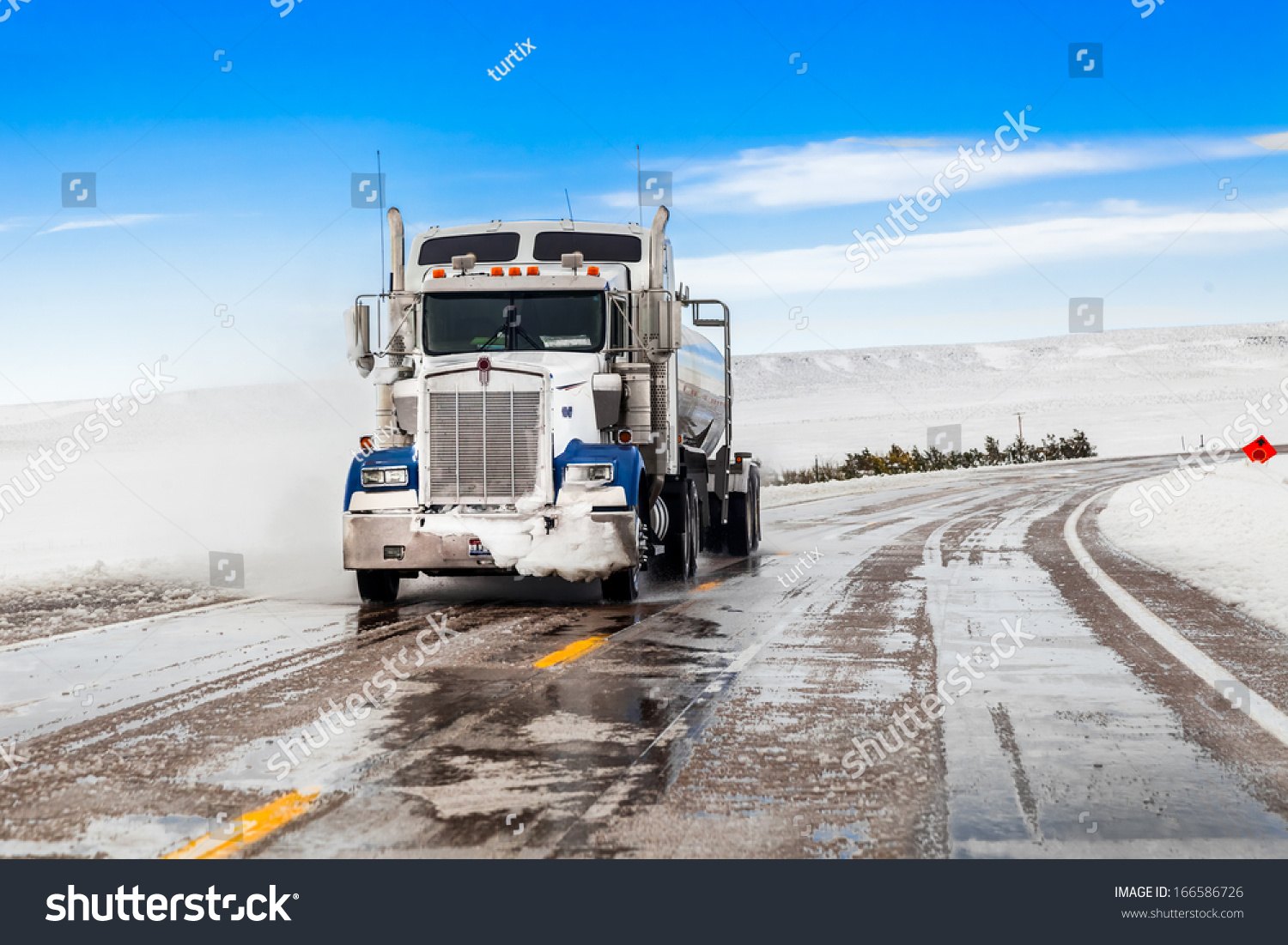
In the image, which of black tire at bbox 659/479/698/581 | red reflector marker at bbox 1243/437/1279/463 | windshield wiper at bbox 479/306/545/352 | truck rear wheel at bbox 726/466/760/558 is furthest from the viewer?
red reflector marker at bbox 1243/437/1279/463

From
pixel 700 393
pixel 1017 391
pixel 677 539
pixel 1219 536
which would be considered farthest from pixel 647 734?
pixel 1017 391

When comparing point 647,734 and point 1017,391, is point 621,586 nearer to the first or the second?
point 647,734

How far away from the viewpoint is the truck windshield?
1247 cm

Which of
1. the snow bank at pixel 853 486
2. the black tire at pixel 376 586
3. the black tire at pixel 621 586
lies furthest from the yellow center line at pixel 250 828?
the snow bank at pixel 853 486

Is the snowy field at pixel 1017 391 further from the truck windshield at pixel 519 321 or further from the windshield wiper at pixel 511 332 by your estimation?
the windshield wiper at pixel 511 332

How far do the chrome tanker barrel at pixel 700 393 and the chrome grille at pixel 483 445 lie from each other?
2.99 meters

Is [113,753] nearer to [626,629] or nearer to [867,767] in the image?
[867,767]

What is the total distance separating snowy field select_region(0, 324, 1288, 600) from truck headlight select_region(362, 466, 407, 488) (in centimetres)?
179

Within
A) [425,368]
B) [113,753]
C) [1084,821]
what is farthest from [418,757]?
[425,368]

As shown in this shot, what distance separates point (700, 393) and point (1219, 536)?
873cm

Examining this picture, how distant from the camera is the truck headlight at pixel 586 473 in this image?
1149 centimetres

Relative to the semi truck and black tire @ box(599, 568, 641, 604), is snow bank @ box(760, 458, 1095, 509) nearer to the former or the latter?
the semi truck

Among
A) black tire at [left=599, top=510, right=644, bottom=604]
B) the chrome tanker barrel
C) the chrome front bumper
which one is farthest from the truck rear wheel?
the chrome front bumper
